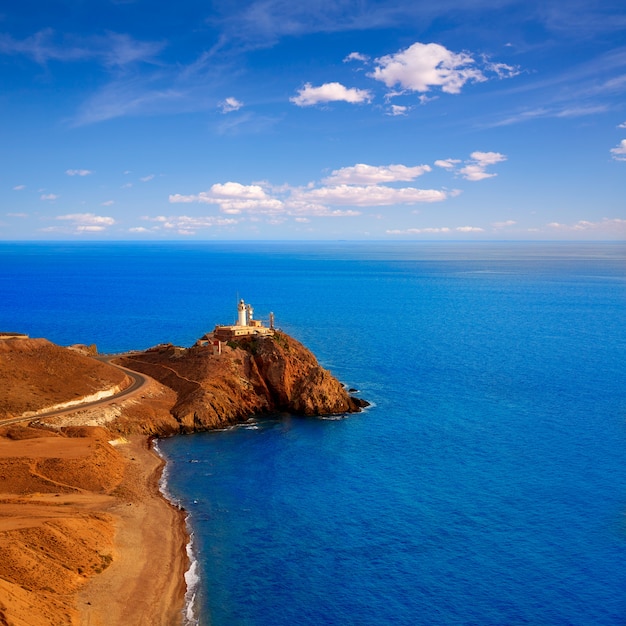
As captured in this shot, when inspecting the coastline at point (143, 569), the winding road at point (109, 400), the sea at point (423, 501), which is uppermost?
the winding road at point (109, 400)

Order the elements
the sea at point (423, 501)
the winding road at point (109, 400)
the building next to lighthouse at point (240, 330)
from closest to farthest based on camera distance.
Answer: the sea at point (423, 501) → the winding road at point (109, 400) → the building next to lighthouse at point (240, 330)

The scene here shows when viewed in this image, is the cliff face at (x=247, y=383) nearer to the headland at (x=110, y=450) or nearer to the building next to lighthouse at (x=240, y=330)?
the headland at (x=110, y=450)

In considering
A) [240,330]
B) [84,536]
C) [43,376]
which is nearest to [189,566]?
[84,536]

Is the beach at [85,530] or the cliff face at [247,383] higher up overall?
the cliff face at [247,383]

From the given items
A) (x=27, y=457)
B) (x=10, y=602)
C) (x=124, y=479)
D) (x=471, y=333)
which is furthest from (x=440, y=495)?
(x=471, y=333)

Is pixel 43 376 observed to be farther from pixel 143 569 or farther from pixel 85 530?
pixel 143 569

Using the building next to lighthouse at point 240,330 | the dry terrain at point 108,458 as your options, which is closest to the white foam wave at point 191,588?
the dry terrain at point 108,458

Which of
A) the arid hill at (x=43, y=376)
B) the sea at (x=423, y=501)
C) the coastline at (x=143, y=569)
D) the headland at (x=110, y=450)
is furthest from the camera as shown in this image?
the arid hill at (x=43, y=376)
